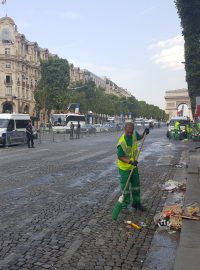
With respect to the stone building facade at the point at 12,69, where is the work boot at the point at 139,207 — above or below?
below

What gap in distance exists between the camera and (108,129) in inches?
2559

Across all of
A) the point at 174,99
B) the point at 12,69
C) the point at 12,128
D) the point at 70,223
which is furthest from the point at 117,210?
the point at 174,99

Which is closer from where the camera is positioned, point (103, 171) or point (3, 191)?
point (3, 191)

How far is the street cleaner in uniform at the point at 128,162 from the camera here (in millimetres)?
7625

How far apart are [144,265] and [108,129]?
6002cm

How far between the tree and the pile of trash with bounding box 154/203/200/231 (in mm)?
68213

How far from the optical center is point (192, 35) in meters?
22.6

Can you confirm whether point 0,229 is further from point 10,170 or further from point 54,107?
point 54,107

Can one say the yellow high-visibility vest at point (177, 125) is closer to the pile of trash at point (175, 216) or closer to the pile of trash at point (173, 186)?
the pile of trash at point (173, 186)

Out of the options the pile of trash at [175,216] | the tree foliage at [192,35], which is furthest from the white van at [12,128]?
the pile of trash at [175,216]

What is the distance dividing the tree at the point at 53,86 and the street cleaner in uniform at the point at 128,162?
6743 cm

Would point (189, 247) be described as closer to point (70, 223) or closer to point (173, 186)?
point (70, 223)

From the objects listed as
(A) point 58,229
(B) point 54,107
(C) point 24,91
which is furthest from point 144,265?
(C) point 24,91

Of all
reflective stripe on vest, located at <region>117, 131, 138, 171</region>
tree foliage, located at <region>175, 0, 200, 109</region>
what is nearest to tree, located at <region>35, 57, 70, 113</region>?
tree foliage, located at <region>175, 0, 200, 109</region>
